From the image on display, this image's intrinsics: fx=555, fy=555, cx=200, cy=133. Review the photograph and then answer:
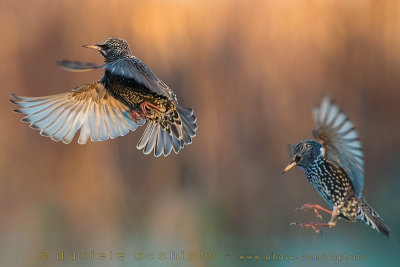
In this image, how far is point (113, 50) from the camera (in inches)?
36.5

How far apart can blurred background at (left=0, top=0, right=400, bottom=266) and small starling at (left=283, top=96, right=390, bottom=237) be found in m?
1.03

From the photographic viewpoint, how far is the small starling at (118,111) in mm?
872

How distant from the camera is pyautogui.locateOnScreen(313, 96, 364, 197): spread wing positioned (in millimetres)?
744

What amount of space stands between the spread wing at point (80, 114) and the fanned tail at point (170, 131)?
3cm

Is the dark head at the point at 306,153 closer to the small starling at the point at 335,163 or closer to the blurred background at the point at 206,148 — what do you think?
the small starling at the point at 335,163

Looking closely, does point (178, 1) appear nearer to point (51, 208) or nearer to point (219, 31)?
point (219, 31)

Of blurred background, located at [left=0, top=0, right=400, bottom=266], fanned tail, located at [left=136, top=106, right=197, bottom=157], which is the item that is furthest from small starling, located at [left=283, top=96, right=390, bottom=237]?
blurred background, located at [left=0, top=0, right=400, bottom=266]

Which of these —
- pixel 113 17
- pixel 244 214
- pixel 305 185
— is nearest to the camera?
pixel 113 17

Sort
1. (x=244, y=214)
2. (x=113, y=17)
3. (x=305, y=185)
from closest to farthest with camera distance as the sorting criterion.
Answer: (x=113, y=17)
(x=305, y=185)
(x=244, y=214)

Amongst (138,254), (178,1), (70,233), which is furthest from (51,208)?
(178,1)

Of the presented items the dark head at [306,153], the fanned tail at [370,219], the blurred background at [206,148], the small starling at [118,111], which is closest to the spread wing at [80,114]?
the small starling at [118,111]

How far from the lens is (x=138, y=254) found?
1.93 m

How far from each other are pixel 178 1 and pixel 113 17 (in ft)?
0.88

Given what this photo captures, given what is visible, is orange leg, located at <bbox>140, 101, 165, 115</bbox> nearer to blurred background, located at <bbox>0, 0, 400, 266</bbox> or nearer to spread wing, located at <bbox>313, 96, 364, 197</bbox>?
spread wing, located at <bbox>313, 96, 364, 197</bbox>
